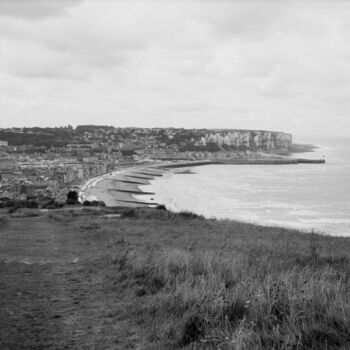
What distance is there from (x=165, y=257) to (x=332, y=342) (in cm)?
414

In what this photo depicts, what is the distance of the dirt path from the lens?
4.13 meters

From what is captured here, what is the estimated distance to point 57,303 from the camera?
5297mm

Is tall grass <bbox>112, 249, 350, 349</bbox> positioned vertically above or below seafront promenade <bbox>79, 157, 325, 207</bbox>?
above

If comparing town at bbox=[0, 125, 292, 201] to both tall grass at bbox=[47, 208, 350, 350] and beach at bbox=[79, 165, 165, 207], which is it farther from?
tall grass at bbox=[47, 208, 350, 350]

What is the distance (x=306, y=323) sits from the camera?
3.87 meters

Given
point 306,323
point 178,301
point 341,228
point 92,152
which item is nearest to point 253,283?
point 178,301

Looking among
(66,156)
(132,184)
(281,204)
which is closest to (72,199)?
(281,204)

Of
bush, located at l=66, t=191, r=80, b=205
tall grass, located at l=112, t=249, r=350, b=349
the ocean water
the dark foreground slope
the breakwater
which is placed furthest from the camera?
the breakwater

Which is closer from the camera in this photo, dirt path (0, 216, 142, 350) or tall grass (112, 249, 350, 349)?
tall grass (112, 249, 350, 349)

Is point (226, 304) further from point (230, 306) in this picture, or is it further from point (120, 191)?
point (120, 191)

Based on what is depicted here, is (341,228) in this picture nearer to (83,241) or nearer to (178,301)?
(83,241)

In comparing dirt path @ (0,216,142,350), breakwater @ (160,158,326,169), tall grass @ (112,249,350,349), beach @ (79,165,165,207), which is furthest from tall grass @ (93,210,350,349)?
breakwater @ (160,158,326,169)

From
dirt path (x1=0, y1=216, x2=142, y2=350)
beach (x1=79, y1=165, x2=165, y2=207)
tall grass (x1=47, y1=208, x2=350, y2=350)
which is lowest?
beach (x1=79, y1=165, x2=165, y2=207)

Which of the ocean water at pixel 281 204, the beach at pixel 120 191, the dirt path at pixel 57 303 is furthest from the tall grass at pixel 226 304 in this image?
the beach at pixel 120 191
